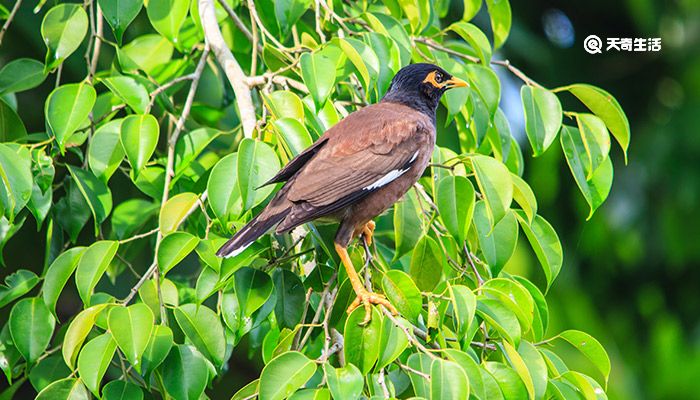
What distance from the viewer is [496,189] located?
2598 millimetres

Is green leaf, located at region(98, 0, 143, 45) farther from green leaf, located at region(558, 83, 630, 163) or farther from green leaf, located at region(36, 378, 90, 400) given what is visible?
green leaf, located at region(558, 83, 630, 163)

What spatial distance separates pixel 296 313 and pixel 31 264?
2678mm

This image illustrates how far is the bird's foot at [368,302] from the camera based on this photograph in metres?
2.42

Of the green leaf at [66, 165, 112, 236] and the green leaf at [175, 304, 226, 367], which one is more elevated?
the green leaf at [66, 165, 112, 236]

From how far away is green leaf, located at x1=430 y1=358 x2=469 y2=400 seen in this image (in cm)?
225

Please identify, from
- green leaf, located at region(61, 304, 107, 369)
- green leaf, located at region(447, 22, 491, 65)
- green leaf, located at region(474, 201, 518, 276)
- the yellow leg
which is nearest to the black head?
green leaf, located at region(447, 22, 491, 65)

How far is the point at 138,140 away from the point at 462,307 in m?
1.09

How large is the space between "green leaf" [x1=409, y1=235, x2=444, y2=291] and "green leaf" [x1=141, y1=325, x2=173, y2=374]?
795mm

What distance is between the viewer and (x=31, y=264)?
196 inches

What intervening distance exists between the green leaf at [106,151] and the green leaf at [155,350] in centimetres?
59

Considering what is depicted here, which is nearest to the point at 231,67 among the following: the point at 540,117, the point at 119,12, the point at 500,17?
the point at 119,12

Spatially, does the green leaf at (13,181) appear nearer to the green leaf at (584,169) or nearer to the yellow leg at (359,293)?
the yellow leg at (359,293)

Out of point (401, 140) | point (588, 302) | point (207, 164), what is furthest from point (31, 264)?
point (588, 302)

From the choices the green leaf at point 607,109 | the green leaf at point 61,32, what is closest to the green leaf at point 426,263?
the green leaf at point 607,109
